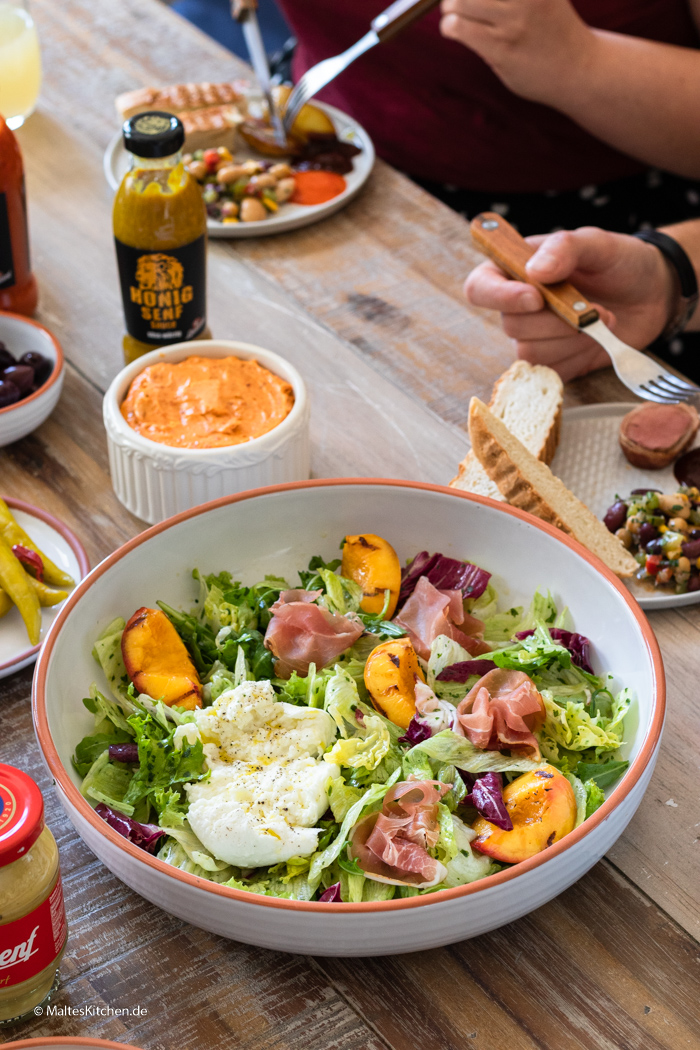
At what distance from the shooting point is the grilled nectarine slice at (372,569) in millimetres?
1311

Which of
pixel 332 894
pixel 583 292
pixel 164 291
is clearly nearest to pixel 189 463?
pixel 164 291

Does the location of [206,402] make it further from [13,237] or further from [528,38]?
[528,38]

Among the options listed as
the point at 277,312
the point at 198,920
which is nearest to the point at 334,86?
the point at 277,312

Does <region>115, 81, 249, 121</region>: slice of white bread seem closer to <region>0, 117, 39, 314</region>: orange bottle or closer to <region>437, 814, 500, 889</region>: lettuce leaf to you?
<region>0, 117, 39, 314</region>: orange bottle

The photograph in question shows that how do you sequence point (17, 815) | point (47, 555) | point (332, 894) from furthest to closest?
point (47, 555)
point (332, 894)
point (17, 815)

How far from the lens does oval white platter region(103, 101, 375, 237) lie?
6.94 feet

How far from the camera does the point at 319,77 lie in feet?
7.36

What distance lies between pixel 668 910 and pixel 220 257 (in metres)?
1.53

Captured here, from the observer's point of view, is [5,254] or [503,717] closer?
[503,717]

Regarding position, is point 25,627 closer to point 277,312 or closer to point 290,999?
point 290,999

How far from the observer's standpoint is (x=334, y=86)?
8.57 feet

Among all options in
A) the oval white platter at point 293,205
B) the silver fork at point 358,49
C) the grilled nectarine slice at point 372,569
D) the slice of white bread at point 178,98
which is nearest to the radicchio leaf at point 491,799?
the grilled nectarine slice at point 372,569

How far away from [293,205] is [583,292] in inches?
26.4

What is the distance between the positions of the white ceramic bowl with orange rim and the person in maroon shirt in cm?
127
